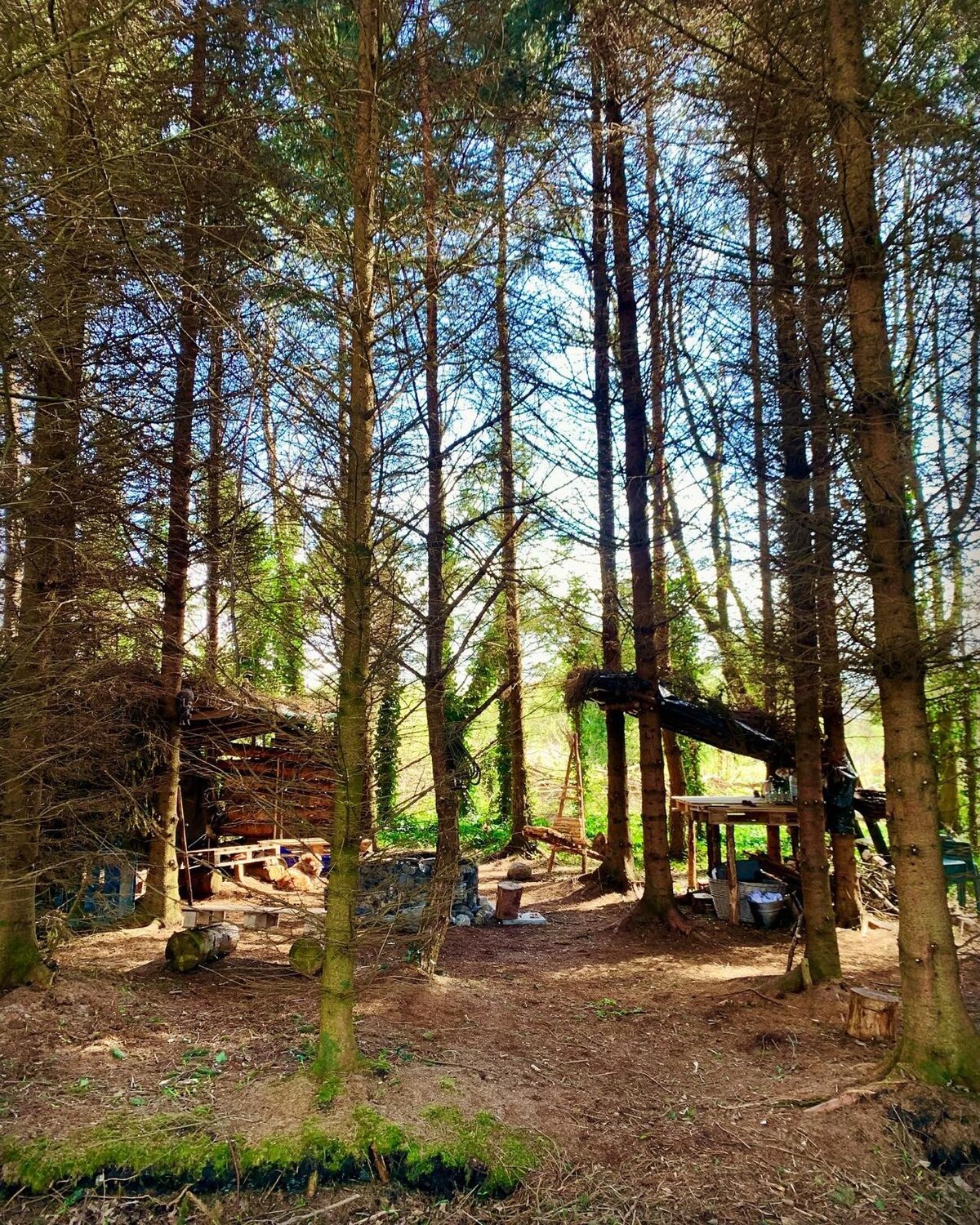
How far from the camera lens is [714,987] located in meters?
7.09

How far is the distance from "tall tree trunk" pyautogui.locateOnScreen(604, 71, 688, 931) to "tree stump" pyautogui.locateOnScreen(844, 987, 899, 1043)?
335cm

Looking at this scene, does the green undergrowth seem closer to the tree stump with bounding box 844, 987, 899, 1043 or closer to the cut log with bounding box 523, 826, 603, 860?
the tree stump with bounding box 844, 987, 899, 1043

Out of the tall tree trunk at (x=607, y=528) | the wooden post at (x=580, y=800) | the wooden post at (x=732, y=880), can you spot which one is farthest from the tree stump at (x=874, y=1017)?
the wooden post at (x=580, y=800)

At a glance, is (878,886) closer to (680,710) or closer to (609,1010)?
(680,710)

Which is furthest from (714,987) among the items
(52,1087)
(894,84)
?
(894,84)

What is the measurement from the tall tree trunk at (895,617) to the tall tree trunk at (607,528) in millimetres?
5179

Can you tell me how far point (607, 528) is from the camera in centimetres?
1135

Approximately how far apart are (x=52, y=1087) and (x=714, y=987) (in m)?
5.43

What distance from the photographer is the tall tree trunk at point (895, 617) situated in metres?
4.66

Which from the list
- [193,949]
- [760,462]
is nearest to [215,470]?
[193,949]

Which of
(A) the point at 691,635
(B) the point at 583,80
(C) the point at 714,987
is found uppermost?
(B) the point at 583,80

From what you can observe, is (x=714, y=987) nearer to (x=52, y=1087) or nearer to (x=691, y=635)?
(x=52, y=1087)

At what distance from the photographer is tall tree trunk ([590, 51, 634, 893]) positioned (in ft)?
35.1

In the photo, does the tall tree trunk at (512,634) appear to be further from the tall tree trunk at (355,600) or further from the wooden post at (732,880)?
the wooden post at (732,880)
